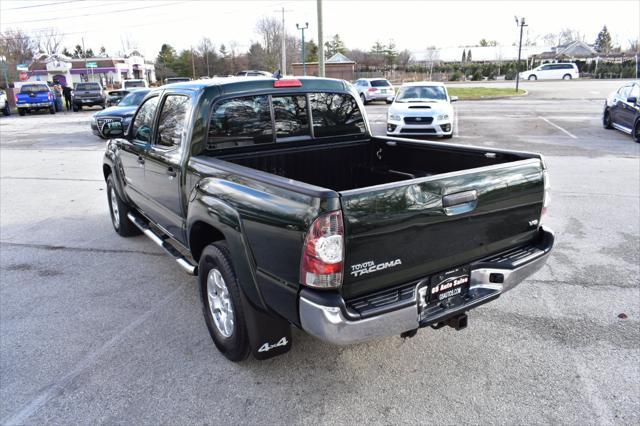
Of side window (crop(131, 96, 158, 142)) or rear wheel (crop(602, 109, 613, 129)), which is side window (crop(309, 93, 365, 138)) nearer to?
side window (crop(131, 96, 158, 142))

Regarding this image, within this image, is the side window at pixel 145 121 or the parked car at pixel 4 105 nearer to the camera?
the side window at pixel 145 121

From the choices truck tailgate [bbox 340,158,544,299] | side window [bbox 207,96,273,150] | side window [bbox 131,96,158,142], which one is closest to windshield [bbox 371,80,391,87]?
side window [bbox 131,96,158,142]

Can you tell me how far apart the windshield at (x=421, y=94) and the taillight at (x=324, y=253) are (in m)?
13.0

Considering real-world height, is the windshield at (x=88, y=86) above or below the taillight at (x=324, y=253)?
above

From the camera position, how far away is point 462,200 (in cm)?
298

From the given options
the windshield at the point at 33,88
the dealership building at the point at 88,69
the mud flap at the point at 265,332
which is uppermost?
the dealership building at the point at 88,69

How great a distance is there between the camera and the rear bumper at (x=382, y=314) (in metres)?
2.59

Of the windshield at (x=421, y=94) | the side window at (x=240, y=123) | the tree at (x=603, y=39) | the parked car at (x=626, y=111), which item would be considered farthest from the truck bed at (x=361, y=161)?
the tree at (x=603, y=39)

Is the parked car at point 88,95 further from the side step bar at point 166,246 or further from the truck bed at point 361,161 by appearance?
the truck bed at point 361,161

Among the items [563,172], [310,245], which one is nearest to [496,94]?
[563,172]

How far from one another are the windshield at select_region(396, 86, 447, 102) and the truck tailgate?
12.0 metres

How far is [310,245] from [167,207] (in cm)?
239

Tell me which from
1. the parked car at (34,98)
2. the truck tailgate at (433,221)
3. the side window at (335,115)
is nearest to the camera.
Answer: the truck tailgate at (433,221)

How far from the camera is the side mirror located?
5.32 metres
